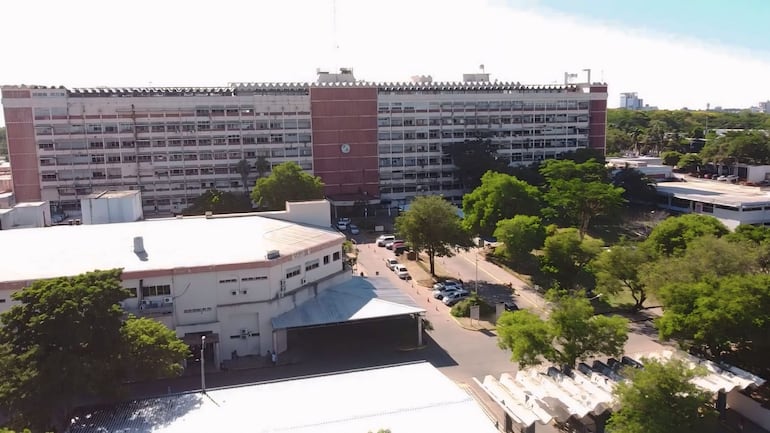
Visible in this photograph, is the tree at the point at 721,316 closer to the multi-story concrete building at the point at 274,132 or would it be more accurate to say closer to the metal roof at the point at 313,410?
the metal roof at the point at 313,410

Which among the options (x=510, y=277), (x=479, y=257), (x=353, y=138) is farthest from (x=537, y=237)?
(x=353, y=138)

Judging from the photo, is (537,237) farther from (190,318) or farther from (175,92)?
(175,92)

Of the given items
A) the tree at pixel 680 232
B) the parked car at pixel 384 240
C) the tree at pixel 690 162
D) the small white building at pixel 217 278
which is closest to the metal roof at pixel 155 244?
the small white building at pixel 217 278

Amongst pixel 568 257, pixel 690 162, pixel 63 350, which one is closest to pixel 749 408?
pixel 568 257

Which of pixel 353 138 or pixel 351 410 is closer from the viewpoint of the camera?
pixel 351 410

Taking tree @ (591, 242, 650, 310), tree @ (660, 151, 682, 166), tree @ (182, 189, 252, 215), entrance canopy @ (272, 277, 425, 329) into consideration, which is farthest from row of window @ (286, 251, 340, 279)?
tree @ (660, 151, 682, 166)

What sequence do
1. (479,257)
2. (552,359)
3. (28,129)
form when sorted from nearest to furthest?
(552,359) → (479,257) → (28,129)
